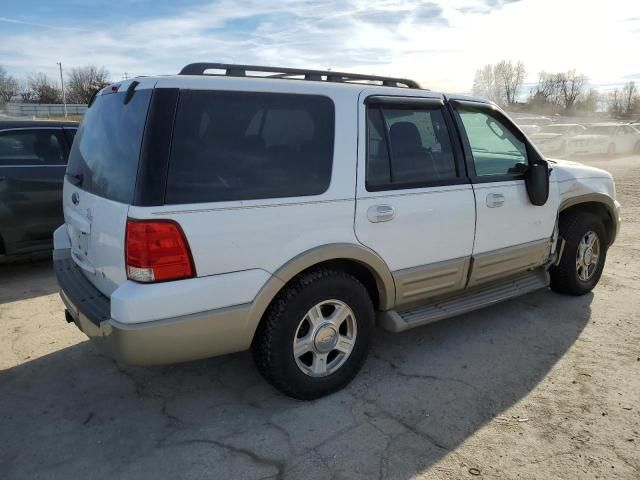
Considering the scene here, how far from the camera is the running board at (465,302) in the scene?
3328 mm

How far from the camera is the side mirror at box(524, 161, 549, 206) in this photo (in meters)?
3.82

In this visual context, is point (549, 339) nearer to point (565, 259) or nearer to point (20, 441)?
point (565, 259)

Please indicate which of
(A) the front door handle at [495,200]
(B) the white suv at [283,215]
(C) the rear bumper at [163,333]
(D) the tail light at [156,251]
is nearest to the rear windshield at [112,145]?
Answer: (B) the white suv at [283,215]

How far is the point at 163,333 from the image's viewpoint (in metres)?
2.45

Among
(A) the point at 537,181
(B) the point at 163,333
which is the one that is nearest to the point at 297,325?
(B) the point at 163,333

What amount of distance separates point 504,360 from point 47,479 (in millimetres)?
2915

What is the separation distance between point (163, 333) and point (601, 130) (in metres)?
24.6

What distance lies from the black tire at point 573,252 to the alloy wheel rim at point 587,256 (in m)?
0.03

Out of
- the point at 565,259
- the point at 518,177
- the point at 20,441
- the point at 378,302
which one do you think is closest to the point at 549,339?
the point at 565,259

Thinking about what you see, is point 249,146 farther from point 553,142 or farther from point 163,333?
point 553,142

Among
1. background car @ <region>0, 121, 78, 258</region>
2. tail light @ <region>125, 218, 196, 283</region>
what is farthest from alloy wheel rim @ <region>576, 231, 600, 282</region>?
background car @ <region>0, 121, 78, 258</region>

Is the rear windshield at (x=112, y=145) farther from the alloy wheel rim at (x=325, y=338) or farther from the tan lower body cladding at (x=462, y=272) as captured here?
the tan lower body cladding at (x=462, y=272)

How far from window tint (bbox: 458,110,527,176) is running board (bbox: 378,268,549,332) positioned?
92 centimetres

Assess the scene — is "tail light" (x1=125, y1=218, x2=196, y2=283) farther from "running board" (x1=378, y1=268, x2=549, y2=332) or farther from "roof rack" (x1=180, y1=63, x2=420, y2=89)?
"running board" (x1=378, y1=268, x2=549, y2=332)
